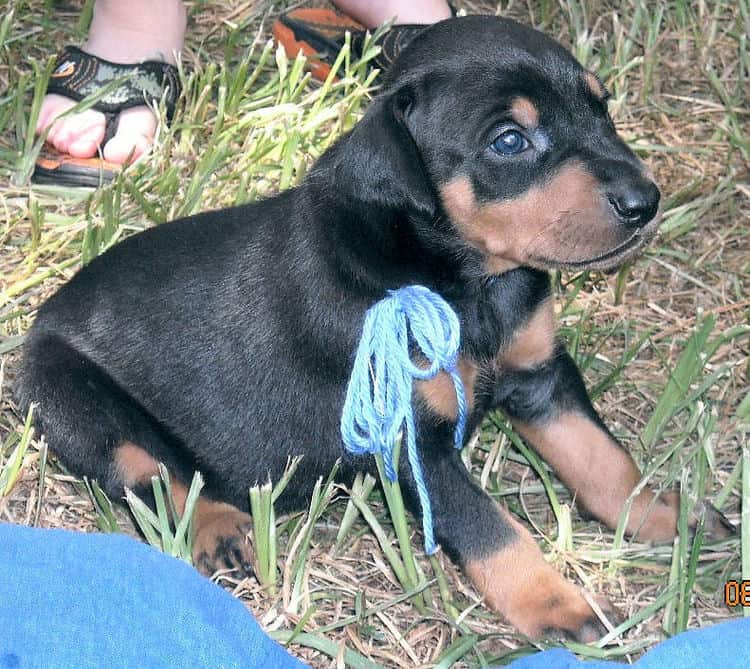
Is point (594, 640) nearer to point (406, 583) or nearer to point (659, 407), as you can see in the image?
point (406, 583)

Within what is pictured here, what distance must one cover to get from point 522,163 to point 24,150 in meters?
2.85

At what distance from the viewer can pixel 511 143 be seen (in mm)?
3260

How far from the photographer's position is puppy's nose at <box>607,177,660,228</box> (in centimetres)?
317

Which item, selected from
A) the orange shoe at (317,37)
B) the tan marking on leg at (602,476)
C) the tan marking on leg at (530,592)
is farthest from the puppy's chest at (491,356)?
the orange shoe at (317,37)

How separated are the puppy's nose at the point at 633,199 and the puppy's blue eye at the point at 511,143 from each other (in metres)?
0.26

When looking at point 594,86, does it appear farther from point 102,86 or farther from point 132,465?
point 102,86

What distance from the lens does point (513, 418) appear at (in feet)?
13.1

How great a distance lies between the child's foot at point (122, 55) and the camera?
17.4 ft

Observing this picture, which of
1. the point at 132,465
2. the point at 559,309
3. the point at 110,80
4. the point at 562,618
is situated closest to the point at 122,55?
the point at 110,80

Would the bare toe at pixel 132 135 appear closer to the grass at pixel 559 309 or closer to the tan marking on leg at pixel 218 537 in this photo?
the grass at pixel 559 309

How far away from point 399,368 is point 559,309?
1444 millimetres

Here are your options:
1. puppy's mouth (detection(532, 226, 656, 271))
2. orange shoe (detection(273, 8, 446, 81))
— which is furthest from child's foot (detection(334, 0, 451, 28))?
puppy's mouth (detection(532, 226, 656, 271))

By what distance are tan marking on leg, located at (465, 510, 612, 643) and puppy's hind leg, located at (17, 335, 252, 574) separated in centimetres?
75

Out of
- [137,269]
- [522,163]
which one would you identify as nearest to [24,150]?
[137,269]
